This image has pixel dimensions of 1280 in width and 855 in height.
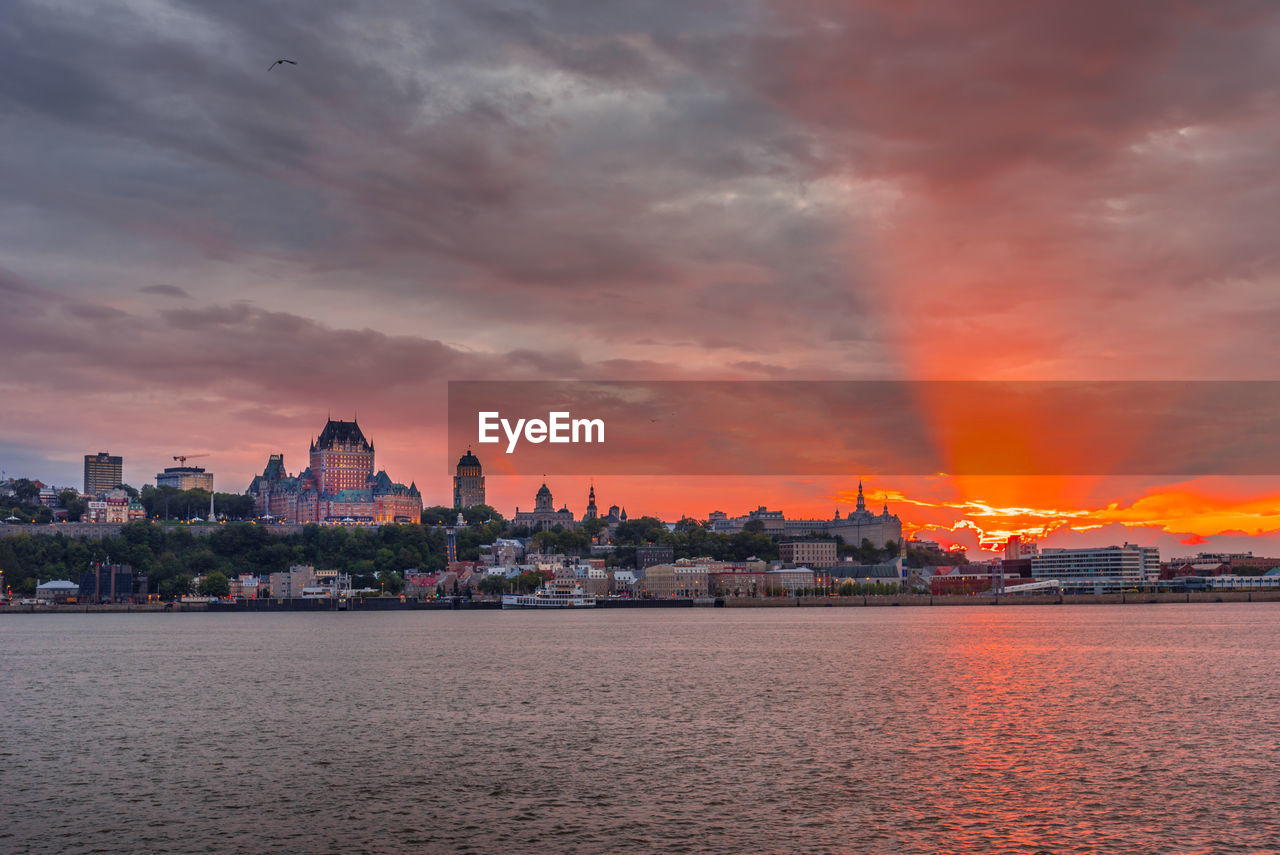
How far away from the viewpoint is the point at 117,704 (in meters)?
53.2

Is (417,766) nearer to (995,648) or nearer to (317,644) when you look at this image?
(995,648)

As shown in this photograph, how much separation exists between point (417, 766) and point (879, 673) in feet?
116

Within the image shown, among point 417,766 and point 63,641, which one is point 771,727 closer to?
point 417,766

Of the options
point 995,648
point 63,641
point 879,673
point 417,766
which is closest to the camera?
point 417,766

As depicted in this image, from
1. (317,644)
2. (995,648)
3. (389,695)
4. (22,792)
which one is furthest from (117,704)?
(995,648)

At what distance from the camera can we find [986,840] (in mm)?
25812

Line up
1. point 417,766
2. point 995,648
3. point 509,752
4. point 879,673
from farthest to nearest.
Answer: point 995,648 < point 879,673 < point 509,752 < point 417,766

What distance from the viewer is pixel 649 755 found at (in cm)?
3709

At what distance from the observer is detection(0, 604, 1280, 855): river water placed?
26938 mm

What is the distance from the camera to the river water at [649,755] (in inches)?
1061

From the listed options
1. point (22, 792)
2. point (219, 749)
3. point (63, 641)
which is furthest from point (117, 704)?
point (63, 641)

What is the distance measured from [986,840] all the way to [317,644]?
84.5m

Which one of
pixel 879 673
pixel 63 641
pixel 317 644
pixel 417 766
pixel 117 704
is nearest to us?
pixel 417 766

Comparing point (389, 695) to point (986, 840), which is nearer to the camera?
point (986, 840)
